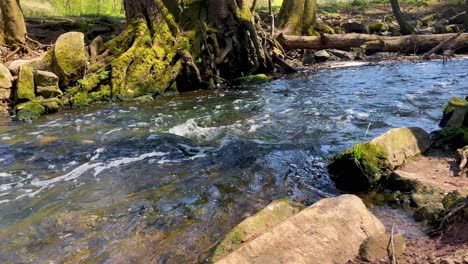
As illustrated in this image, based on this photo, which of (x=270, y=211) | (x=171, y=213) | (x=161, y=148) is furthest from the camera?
(x=161, y=148)

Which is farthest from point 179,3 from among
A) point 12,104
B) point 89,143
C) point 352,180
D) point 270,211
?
point 270,211

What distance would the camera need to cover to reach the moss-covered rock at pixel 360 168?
5469 millimetres

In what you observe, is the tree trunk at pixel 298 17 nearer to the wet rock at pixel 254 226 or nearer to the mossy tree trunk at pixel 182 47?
the mossy tree trunk at pixel 182 47

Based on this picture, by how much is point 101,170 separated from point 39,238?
205 centimetres

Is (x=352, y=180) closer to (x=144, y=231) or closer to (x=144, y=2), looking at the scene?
(x=144, y=231)

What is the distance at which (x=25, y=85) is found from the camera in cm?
1129

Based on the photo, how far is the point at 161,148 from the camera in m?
7.51

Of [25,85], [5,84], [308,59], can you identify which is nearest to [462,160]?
[25,85]

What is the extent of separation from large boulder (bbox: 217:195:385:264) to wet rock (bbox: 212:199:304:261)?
0.85 feet

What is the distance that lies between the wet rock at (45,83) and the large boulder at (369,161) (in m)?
8.54

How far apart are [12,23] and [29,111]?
21.2ft

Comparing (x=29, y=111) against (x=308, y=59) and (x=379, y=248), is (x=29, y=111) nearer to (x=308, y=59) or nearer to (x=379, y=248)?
(x=379, y=248)

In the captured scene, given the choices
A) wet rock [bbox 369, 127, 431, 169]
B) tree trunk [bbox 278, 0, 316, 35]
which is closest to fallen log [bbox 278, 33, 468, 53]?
tree trunk [bbox 278, 0, 316, 35]

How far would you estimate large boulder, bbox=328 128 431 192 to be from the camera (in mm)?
5480
